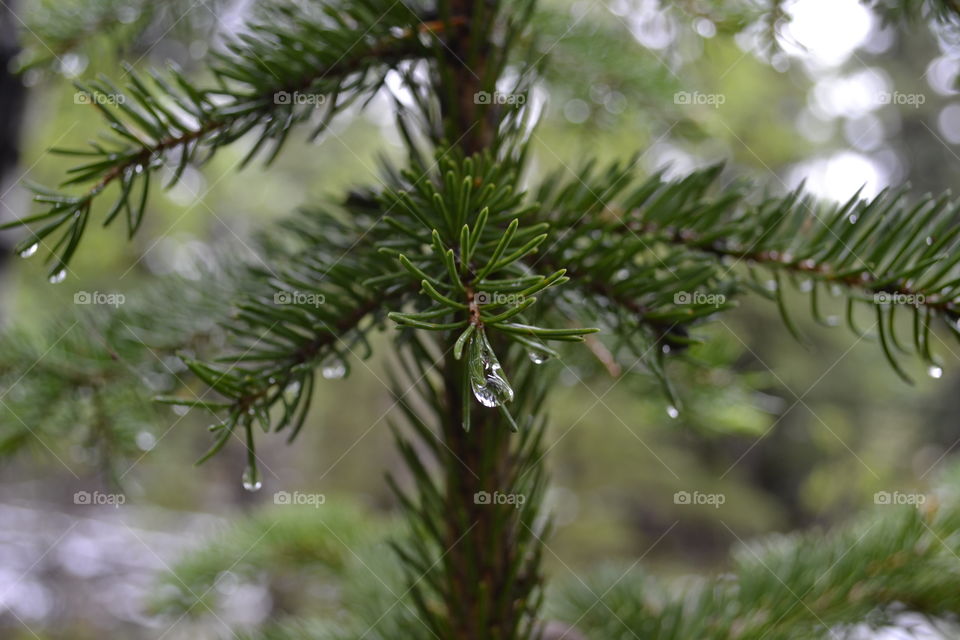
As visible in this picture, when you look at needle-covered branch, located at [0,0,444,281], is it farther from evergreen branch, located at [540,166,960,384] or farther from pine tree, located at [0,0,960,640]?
evergreen branch, located at [540,166,960,384]

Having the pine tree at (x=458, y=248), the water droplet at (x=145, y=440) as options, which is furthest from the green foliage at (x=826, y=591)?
the water droplet at (x=145, y=440)

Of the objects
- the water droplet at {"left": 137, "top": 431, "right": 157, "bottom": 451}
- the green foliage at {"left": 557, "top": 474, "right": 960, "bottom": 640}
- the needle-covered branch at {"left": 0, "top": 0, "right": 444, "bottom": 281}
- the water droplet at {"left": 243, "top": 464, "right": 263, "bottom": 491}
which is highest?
the needle-covered branch at {"left": 0, "top": 0, "right": 444, "bottom": 281}

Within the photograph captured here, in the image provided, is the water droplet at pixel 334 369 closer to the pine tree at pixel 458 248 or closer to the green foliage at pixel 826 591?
the pine tree at pixel 458 248

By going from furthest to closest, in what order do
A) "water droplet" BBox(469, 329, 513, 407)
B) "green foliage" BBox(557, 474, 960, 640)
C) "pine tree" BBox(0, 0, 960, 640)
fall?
"green foliage" BBox(557, 474, 960, 640)
"pine tree" BBox(0, 0, 960, 640)
"water droplet" BBox(469, 329, 513, 407)

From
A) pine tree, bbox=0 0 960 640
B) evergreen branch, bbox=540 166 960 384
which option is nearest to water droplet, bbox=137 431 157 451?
pine tree, bbox=0 0 960 640

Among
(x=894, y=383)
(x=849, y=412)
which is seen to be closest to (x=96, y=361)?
(x=894, y=383)

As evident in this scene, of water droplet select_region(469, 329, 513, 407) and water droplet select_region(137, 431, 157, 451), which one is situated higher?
water droplet select_region(469, 329, 513, 407)

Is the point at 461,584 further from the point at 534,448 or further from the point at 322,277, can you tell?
the point at 322,277
